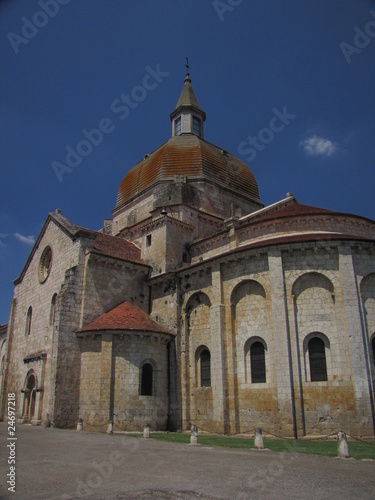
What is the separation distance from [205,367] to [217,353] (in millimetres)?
1842

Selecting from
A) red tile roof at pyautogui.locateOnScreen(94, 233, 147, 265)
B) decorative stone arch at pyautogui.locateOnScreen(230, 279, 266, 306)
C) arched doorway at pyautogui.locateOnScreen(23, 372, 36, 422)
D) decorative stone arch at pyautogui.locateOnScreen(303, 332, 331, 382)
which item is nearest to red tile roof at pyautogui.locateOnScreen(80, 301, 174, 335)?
red tile roof at pyautogui.locateOnScreen(94, 233, 147, 265)

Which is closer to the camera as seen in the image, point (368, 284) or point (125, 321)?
point (368, 284)

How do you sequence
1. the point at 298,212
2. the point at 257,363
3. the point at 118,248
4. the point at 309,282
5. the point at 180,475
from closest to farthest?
1. the point at 180,475
2. the point at 309,282
3. the point at 257,363
4. the point at 298,212
5. the point at 118,248

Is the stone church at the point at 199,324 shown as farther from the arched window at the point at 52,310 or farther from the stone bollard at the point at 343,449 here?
the stone bollard at the point at 343,449

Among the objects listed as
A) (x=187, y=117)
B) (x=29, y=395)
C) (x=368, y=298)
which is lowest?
(x=29, y=395)

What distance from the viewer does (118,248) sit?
94.9 feet

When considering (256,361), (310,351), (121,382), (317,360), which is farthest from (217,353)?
(121,382)

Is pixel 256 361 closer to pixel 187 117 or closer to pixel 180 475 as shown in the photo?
pixel 180 475

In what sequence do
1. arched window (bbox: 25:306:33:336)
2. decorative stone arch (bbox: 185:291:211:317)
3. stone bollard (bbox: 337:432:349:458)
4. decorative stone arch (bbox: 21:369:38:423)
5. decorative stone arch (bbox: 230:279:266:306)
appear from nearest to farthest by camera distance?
stone bollard (bbox: 337:432:349:458), decorative stone arch (bbox: 230:279:266:306), decorative stone arch (bbox: 185:291:211:317), decorative stone arch (bbox: 21:369:38:423), arched window (bbox: 25:306:33:336)

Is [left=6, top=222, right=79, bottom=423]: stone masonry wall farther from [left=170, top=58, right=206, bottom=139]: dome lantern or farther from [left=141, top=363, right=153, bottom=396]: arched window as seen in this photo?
[left=170, top=58, right=206, bottom=139]: dome lantern

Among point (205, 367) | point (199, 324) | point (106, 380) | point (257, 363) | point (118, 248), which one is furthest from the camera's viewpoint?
point (118, 248)

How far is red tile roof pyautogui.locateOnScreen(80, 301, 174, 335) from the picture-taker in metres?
23.0

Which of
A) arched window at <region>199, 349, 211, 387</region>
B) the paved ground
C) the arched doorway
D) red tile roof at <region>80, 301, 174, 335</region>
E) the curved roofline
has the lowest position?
the paved ground

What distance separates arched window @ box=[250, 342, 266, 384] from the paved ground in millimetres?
7370
